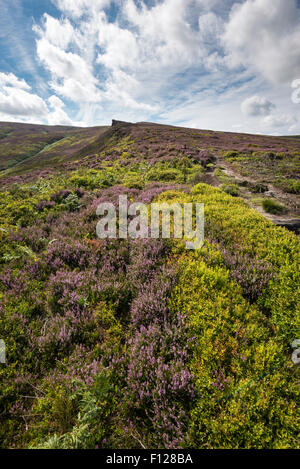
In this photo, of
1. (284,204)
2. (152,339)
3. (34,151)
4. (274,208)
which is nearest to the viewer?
(152,339)

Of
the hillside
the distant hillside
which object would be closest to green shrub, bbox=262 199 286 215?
the hillside

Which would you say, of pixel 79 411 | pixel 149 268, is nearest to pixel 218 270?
pixel 149 268

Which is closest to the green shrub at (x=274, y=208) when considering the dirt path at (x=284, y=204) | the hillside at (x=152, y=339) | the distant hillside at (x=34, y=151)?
the dirt path at (x=284, y=204)

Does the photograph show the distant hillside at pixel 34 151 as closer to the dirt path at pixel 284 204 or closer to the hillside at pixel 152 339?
the dirt path at pixel 284 204

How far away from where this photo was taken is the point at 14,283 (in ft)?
14.9

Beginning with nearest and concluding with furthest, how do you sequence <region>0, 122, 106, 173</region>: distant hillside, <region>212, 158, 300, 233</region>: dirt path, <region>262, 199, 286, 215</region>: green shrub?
1. <region>212, 158, 300, 233</region>: dirt path
2. <region>262, 199, 286, 215</region>: green shrub
3. <region>0, 122, 106, 173</region>: distant hillside

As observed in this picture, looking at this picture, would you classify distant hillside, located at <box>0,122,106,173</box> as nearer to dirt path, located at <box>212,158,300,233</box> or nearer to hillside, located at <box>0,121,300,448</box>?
dirt path, located at <box>212,158,300,233</box>

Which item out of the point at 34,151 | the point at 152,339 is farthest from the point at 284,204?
the point at 34,151

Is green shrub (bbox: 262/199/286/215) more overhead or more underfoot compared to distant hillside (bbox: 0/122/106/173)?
more underfoot

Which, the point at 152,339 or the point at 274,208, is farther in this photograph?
the point at 274,208

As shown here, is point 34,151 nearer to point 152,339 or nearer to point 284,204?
point 284,204

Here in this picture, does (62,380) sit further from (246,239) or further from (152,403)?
(246,239)

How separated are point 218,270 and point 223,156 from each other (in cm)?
2044
